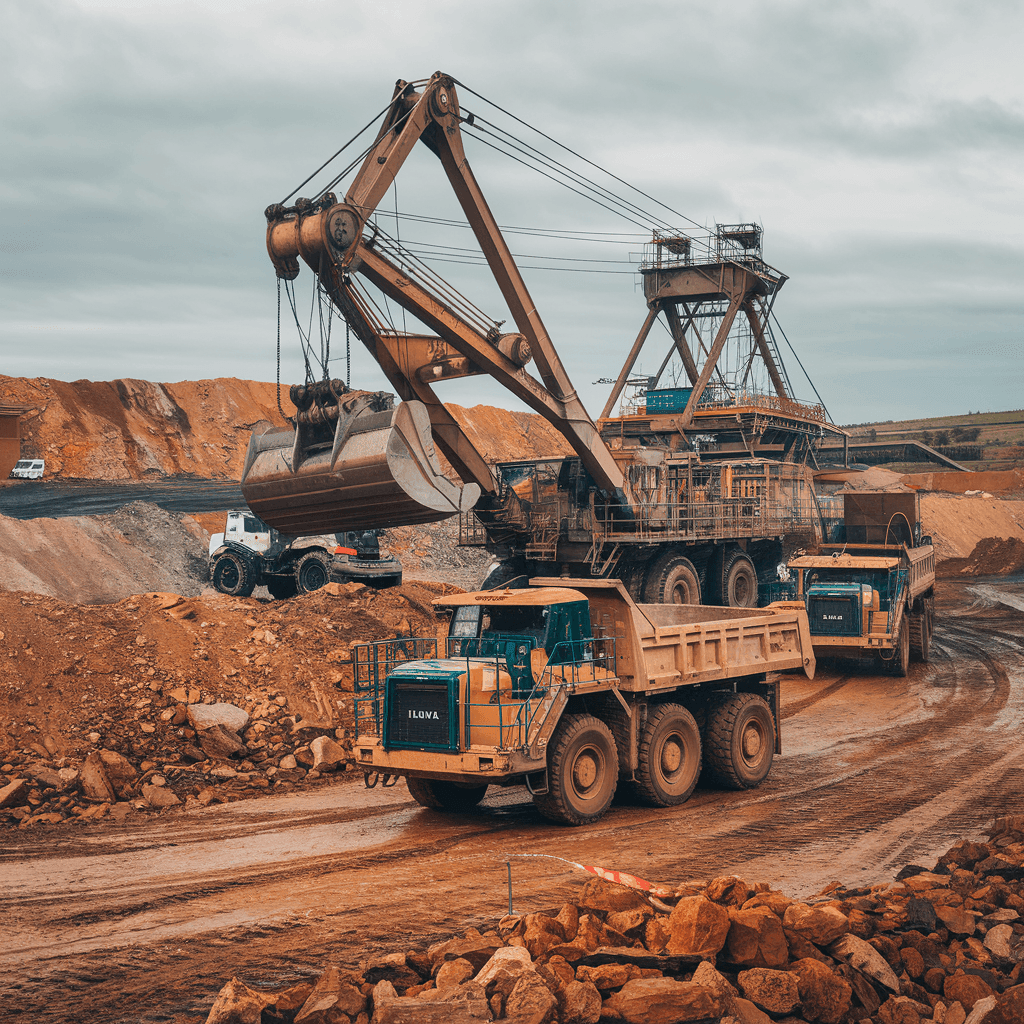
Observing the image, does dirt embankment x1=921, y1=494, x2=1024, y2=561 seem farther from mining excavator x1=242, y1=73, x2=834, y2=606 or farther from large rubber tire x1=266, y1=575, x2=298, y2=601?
large rubber tire x1=266, y1=575, x2=298, y2=601

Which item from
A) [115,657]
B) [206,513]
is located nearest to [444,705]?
[115,657]

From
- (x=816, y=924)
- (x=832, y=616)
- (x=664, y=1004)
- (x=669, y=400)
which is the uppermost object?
(x=669, y=400)

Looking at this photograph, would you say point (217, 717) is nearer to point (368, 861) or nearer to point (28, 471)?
point (368, 861)

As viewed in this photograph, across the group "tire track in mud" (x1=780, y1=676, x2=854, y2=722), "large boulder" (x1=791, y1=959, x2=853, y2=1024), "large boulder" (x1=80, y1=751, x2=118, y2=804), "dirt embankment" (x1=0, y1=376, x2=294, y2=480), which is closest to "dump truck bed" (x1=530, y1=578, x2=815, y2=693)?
"tire track in mud" (x1=780, y1=676, x2=854, y2=722)

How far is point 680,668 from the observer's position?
11.2 m

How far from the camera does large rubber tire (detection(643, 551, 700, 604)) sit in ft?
71.2

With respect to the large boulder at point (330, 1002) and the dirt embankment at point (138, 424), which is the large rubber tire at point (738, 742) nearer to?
the large boulder at point (330, 1002)

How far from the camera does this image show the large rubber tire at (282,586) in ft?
79.6

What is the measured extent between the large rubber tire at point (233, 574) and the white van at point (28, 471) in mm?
23439

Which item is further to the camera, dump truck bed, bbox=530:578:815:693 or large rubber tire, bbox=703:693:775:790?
large rubber tire, bbox=703:693:775:790

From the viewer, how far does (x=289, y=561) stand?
23.9m

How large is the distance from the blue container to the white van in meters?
25.0

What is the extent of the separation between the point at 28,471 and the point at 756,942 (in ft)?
143

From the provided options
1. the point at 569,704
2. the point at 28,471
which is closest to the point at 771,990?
the point at 569,704
